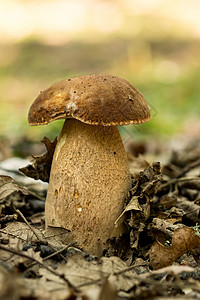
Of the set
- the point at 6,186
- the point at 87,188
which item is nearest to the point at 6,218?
the point at 6,186

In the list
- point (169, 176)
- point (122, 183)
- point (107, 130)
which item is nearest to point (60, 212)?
point (122, 183)

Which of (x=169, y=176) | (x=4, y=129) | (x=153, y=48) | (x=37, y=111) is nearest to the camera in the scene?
(x=37, y=111)

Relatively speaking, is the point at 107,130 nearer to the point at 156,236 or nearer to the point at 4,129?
the point at 156,236

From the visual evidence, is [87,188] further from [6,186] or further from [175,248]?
[175,248]

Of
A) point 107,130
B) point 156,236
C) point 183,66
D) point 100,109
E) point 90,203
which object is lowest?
point 156,236

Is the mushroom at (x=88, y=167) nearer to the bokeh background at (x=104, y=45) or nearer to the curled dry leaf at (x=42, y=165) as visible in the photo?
the curled dry leaf at (x=42, y=165)

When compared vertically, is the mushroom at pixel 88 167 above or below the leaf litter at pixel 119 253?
above

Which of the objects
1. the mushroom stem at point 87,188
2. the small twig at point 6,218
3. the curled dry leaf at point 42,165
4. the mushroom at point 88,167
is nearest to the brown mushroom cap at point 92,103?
the mushroom at point 88,167

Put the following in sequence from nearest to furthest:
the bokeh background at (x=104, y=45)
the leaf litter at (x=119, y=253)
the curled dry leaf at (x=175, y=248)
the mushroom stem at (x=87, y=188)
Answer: the leaf litter at (x=119, y=253), the curled dry leaf at (x=175, y=248), the mushroom stem at (x=87, y=188), the bokeh background at (x=104, y=45)
